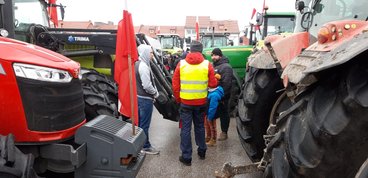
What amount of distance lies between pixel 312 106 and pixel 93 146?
5.73 ft

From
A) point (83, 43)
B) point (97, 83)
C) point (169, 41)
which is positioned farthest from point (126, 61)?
point (169, 41)

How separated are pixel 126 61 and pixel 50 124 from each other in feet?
3.57

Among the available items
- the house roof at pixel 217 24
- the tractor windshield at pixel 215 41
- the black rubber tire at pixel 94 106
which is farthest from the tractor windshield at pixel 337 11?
the house roof at pixel 217 24

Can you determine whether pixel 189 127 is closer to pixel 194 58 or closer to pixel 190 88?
pixel 190 88

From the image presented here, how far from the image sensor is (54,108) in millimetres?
2674

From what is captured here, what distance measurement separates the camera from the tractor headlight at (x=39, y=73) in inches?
98.0

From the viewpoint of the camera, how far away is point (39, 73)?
256 centimetres

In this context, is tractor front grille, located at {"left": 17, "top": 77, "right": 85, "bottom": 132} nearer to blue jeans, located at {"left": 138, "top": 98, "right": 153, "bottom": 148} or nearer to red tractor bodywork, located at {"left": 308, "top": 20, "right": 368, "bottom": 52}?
red tractor bodywork, located at {"left": 308, "top": 20, "right": 368, "bottom": 52}

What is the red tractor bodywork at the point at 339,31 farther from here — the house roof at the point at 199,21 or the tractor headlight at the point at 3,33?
the house roof at the point at 199,21

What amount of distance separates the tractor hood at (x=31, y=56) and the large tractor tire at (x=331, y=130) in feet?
5.81

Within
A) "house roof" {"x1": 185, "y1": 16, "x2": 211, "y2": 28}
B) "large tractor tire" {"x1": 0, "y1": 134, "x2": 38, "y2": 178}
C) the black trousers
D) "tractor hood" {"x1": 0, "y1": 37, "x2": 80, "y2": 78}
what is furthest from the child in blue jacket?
"house roof" {"x1": 185, "y1": 16, "x2": 211, "y2": 28}

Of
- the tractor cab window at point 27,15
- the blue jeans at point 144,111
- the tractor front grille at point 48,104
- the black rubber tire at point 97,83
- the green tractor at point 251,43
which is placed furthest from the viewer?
the green tractor at point 251,43

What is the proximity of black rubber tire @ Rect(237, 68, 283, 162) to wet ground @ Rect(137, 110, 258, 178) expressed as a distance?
677 mm

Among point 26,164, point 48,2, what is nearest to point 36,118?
point 26,164
